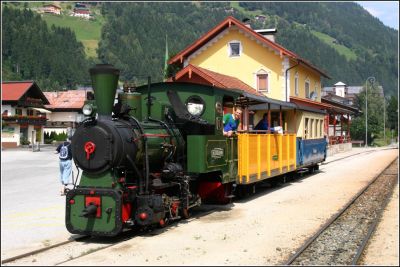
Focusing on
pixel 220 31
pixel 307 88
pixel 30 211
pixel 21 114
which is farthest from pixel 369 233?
pixel 21 114

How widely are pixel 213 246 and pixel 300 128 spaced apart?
11806 mm

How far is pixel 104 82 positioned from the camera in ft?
27.2

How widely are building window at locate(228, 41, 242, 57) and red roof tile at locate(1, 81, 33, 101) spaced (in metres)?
29.0

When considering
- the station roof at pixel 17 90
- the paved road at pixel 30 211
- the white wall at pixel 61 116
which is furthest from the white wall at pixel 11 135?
the paved road at pixel 30 211

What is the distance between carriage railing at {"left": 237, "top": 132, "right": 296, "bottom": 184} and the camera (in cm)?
1231

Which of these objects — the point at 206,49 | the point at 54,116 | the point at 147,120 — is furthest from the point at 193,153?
the point at 54,116

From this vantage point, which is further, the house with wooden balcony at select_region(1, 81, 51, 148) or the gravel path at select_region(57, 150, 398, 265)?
the house with wooden balcony at select_region(1, 81, 51, 148)

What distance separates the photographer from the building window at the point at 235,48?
31.1 meters

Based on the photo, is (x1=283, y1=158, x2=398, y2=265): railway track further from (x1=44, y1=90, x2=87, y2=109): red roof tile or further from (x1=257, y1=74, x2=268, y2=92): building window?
(x1=44, y1=90, x2=87, y2=109): red roof tile

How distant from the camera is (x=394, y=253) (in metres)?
7.64

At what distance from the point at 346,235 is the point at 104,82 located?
15.9ft

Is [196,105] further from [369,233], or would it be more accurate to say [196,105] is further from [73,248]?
[369,233]

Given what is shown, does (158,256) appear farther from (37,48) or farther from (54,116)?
(37,48)

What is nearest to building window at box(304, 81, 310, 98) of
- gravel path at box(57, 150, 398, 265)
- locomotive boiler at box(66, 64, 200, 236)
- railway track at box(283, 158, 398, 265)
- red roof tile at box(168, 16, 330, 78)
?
red roof tile at box(168, 16, 330, 78)
